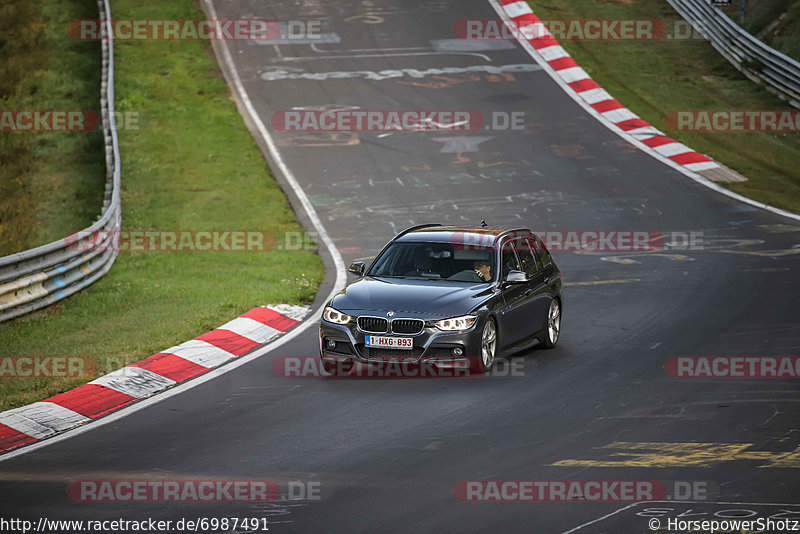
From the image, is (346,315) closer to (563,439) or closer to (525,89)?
(563,439)

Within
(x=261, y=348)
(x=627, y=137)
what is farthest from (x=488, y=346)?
(x=627, y=137)

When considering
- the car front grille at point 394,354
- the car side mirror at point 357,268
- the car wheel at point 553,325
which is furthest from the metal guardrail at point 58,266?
the car wheel at point 553,325

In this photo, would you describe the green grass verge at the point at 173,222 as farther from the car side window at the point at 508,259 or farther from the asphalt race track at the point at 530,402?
the car side window at the point at 508,259

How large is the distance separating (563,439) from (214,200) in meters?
15.9

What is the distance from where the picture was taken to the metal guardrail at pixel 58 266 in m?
15.3

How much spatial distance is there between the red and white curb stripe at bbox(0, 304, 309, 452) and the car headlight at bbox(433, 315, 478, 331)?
2.96m

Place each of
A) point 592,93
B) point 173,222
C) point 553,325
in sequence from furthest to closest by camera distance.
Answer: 1. point 592,93
2. point 173,222
3. point 553,325

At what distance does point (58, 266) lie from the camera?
1666 cm

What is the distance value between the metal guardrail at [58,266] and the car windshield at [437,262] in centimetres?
531

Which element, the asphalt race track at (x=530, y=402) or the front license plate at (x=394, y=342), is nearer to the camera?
the asphalt race track at (x=530, y=402)

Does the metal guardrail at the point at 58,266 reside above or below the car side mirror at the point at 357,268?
below

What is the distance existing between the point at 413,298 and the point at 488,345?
1.03 m

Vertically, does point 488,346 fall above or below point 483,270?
below

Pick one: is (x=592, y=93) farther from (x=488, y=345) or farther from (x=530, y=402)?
(x=530, y=402)
